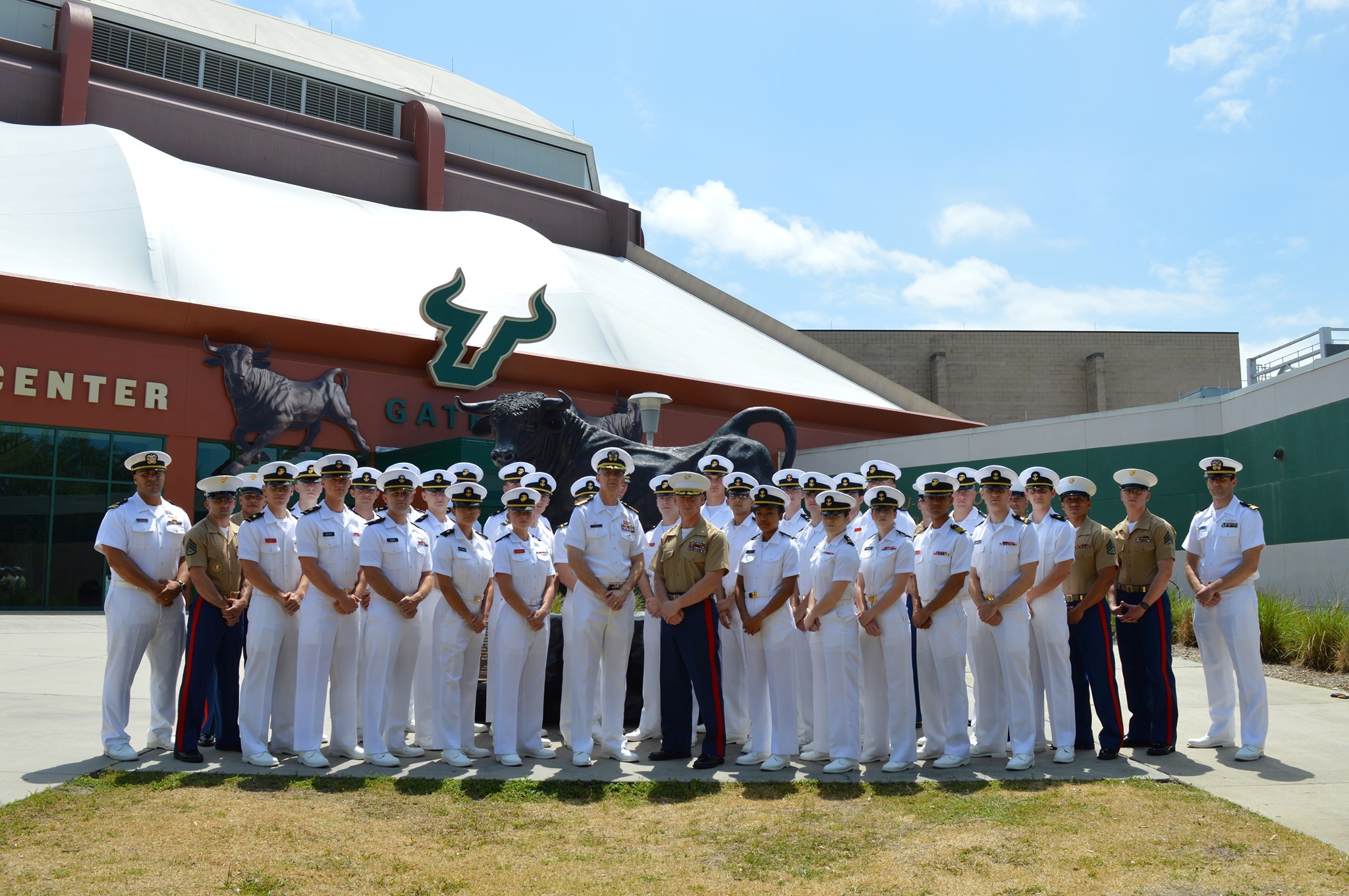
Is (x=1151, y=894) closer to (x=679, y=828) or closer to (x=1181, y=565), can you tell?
(x=679, y=828)

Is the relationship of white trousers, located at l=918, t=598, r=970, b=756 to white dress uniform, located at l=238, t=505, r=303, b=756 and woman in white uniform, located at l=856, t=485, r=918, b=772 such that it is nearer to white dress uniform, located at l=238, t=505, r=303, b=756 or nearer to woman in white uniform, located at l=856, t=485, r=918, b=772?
woman in white uniform, located at l=856, t=485, r=918, b=772

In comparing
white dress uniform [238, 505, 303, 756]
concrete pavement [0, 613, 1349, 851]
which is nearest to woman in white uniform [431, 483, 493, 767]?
concrete pavement [0, 613, 1349, 851]

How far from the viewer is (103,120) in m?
26.5

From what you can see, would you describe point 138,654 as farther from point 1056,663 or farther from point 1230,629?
point 1230,629

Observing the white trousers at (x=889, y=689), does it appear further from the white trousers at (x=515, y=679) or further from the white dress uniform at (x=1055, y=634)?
the white trousers at (x=515, y=679)

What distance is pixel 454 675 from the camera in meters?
7.15

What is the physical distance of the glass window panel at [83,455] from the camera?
17.5 meters

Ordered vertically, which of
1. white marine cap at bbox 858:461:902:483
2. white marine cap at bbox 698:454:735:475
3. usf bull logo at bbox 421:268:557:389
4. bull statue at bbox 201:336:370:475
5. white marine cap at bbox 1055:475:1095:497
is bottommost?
white marine cap at bbox 1055:475:1095:497

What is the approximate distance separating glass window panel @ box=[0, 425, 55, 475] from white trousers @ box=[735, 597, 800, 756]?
591 inches

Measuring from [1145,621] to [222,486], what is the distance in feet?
21.8

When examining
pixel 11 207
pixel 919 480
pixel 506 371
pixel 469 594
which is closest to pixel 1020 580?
pixel 919 480

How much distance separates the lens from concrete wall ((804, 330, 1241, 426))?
3834 centimetres

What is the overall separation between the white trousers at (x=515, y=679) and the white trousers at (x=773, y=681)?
4.86ft

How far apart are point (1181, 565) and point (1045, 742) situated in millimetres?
11797
